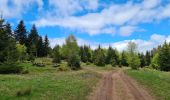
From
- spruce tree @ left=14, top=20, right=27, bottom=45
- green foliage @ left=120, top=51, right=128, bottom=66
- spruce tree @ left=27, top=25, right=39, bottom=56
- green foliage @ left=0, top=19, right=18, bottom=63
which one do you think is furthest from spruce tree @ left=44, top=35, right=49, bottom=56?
green foliage @ left=0, top=19, right=18, bottom=63

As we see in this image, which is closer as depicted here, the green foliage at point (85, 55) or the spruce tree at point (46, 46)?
the spruce tree at point (46, 46)

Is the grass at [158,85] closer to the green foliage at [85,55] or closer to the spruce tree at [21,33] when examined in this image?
the spruce tree at [21,33]

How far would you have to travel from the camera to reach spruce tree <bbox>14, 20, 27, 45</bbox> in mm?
105375

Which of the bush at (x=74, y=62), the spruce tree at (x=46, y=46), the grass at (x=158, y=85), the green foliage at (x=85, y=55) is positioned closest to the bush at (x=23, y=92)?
the grass at (x=158, y=85)

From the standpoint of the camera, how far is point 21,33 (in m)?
106

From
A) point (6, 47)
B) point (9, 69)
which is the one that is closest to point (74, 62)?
point (6, 47)

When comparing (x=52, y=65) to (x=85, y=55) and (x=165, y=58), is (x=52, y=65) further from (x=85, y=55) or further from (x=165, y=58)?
(x=85, y=55)

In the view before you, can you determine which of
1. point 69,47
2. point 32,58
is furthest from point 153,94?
point 69,47

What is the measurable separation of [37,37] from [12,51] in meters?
63.5

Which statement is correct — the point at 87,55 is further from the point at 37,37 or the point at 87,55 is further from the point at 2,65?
the point at 2,65

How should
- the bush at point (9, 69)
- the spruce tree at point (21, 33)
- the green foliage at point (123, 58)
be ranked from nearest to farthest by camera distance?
1. the bush at point (9, 69)
2. the spruce tree at point (21, 33)
3. the green foliage at point (123, 58)

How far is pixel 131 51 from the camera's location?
425 ft

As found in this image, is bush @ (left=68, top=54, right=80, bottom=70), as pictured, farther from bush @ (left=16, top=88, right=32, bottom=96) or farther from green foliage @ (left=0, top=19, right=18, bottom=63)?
bush @ (left=16, top=88, right=32, bottom=96)

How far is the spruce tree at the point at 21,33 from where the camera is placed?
105375 millimetres
